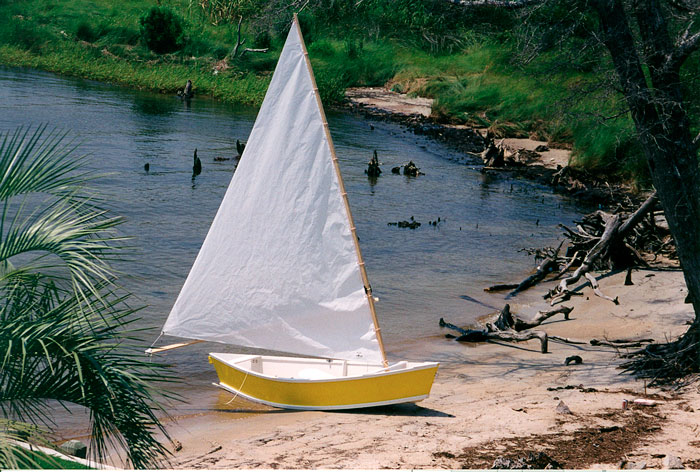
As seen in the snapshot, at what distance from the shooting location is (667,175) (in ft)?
37.1

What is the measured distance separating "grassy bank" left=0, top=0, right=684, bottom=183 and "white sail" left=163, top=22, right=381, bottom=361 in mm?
28743

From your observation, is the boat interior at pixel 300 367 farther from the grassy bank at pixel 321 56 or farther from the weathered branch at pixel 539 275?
the grassy bank at pixel 321 56

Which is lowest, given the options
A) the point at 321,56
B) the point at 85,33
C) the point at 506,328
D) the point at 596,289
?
the point at 506,328

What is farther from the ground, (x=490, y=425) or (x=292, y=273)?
(x=292, y=273)

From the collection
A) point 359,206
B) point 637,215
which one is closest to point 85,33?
point 359,206

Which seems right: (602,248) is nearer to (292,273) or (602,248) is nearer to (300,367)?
(300,367)

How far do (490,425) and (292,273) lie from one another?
3801mm

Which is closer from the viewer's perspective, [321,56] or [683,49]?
[683,49]

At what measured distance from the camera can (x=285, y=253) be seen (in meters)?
12.0

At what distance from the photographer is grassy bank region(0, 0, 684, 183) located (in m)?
45.0

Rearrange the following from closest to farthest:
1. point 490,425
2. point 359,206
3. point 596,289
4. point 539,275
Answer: point 490,425
point 596,289
point 539,275
point 359,206

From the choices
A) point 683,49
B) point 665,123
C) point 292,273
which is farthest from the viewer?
point 292,273

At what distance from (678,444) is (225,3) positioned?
188ft

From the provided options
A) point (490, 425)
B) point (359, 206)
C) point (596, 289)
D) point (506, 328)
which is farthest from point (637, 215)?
point (359, 206)
